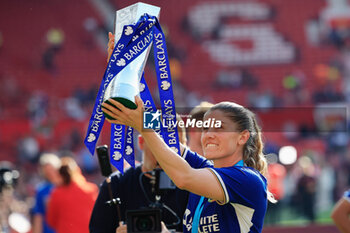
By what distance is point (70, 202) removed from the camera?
17.7 feet

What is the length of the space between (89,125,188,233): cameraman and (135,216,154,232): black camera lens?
518 mm

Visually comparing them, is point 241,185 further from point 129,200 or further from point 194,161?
point 129,200

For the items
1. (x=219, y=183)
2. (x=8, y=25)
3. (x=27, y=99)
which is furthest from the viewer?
(x=8, y=25)

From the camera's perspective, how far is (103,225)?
10.7ft

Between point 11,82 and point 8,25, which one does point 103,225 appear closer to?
point 11,82

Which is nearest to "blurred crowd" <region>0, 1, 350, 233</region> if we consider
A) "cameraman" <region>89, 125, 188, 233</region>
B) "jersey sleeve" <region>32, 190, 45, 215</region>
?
"jersey sleeve" <region>32, 190, 45, 215</region>

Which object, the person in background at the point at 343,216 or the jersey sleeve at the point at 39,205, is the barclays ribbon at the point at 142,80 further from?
the jersey sleeve at the point at 39,205

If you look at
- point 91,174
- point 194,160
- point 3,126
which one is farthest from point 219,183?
point 3,126

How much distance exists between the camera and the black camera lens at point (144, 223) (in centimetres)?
271

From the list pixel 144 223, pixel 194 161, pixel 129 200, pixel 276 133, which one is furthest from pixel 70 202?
pixel 276 133

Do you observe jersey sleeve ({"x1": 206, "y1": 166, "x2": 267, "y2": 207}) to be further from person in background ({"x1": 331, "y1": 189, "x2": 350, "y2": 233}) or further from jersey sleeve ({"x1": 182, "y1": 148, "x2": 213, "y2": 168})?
person in background ({"x1": 331, "y1": 189, "x2": 350, "y2": 233})

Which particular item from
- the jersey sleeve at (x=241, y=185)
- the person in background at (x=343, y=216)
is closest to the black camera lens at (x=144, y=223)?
the jersey sleeve at (x=241, y=185)

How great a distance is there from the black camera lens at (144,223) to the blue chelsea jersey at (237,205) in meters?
0.26

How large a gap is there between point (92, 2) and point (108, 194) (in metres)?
22.4
